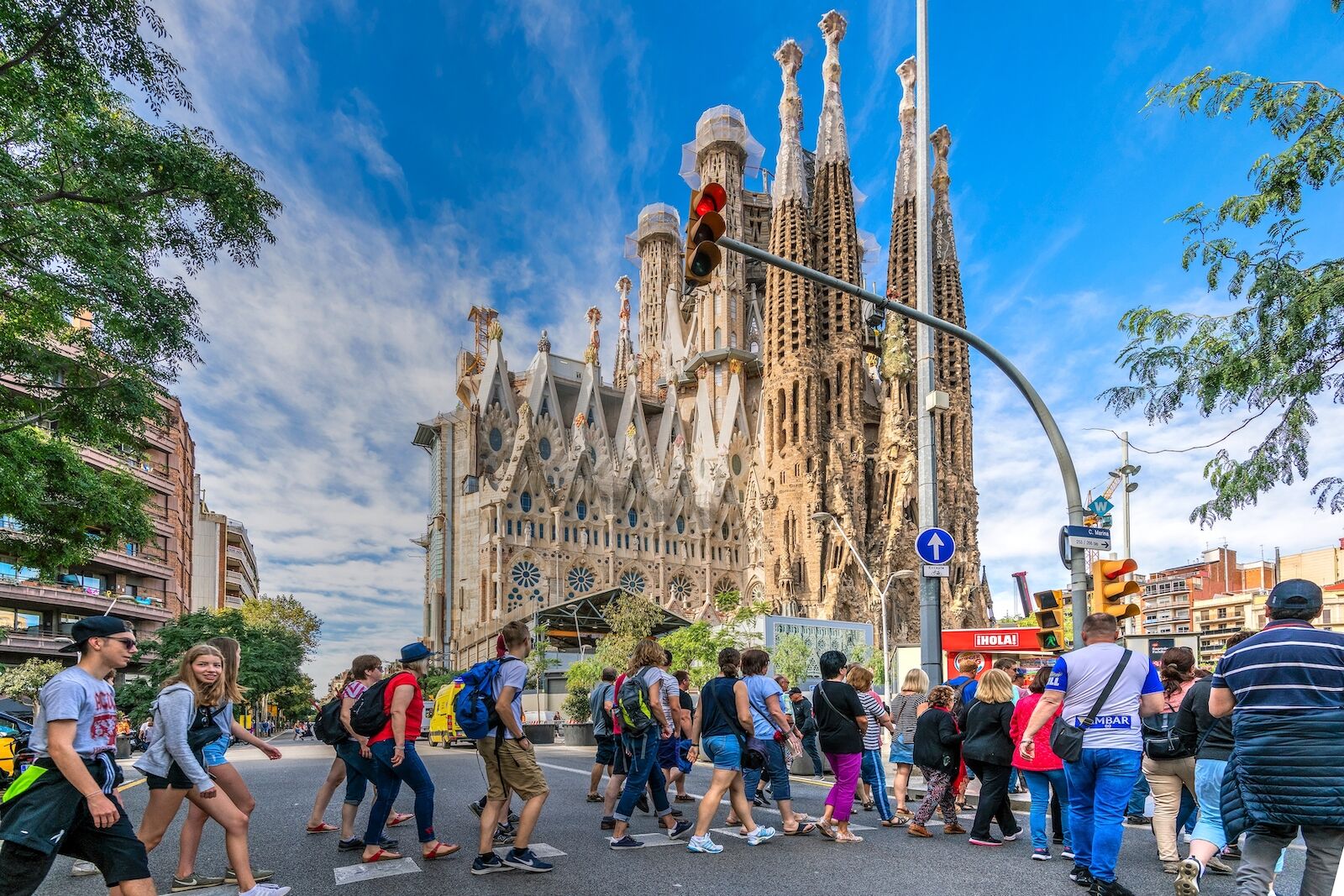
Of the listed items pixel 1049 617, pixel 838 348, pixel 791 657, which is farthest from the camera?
pixel 838 348

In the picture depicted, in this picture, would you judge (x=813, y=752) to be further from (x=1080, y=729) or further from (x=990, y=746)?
(x=1080, y=729)

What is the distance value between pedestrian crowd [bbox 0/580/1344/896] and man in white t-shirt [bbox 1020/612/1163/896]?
1 cm

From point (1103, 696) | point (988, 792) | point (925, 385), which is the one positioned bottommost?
point (988, 792)

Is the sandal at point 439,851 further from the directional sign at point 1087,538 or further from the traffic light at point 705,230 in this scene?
the directional sign at point 1087,538

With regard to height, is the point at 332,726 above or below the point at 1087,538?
below

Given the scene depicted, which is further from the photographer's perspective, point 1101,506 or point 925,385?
point 1101,506

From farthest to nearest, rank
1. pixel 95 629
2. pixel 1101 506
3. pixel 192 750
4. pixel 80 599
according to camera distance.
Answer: pixel 80 599 < pixel 1101 506 < pixel 192 750 < pixel 95 629

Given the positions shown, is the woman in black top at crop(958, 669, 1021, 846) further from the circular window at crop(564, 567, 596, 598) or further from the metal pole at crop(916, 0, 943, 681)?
the circular window at crop(564, 567, 596, 598)

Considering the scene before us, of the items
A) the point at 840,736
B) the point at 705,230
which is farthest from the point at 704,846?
the point at 705,230

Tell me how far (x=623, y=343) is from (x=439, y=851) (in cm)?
8478

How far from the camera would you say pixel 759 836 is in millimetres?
7965

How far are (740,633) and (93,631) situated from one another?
3302 cm

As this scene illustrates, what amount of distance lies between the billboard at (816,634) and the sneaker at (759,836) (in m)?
27.8

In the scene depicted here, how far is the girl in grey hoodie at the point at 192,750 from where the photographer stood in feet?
17.6
